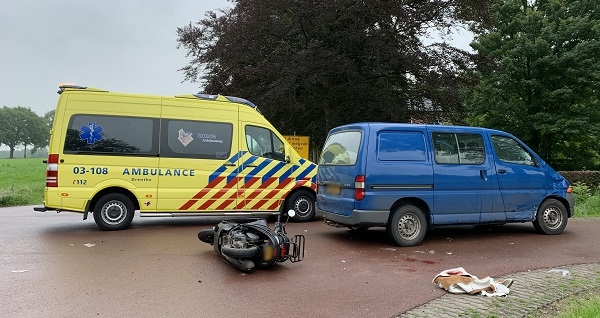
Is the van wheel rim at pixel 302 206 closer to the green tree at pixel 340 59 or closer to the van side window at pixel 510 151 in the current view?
the van side window at pixel 510 151

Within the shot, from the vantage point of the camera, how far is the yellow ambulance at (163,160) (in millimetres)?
8945

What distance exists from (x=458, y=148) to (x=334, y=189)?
228 cm

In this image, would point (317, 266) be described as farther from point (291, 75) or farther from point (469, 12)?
point (469, 12)

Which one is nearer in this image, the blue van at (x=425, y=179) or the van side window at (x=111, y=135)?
the blue van at (x=425, y=179)

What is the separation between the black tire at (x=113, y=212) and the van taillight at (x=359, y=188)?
4.54 meters

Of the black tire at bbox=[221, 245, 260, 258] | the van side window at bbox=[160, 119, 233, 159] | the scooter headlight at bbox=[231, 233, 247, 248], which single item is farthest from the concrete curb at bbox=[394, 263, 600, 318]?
the van side window at bbox=[160, 119, 233, 159]

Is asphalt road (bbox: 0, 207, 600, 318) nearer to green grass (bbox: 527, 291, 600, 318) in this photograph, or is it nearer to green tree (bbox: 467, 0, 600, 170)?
green grass (bbox: 527, 291, 600, 318)

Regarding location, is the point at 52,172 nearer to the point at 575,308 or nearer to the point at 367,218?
the point at 367,218

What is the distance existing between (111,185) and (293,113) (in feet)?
32.9

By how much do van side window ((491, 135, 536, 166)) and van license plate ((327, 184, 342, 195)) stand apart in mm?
3000

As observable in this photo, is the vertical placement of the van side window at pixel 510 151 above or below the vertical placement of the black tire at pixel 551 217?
above

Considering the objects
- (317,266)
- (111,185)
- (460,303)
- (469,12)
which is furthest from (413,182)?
(469,12)

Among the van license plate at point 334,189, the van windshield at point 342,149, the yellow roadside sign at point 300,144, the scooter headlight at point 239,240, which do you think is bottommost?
the scooter headlight at point 239,240

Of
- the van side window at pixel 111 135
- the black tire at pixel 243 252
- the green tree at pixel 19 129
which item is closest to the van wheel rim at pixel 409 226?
the black tire at pixel 243 252
